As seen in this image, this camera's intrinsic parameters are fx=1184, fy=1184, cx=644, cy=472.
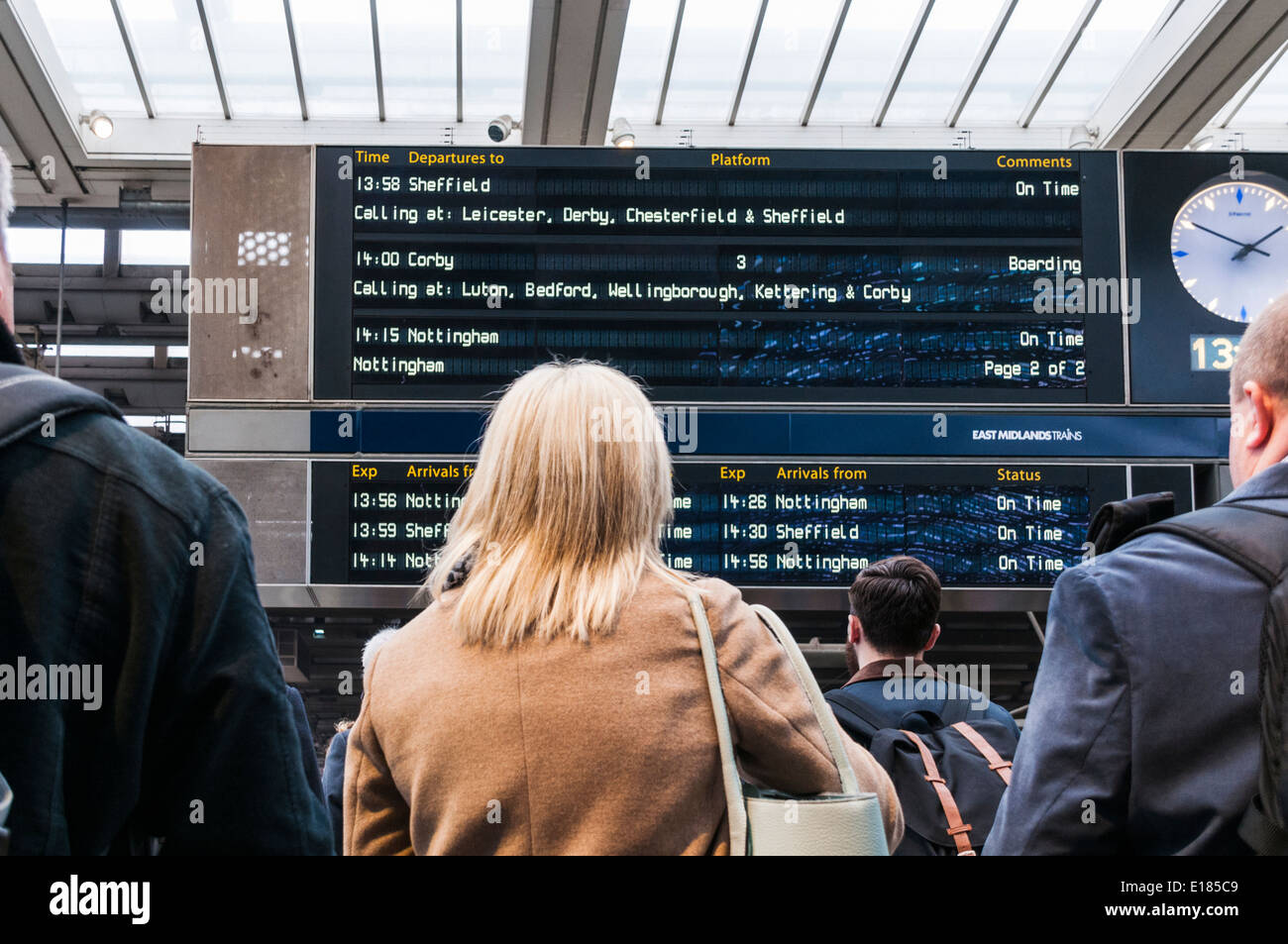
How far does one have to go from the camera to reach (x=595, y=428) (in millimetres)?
1930

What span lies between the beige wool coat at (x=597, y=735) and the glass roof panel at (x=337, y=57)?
762 cm

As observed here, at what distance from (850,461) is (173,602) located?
471 centimetres

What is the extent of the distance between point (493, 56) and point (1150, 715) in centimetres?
794

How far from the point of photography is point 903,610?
346 cm

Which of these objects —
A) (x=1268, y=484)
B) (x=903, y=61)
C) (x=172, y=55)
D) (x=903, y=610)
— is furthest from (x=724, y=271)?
(x=172, y=55)

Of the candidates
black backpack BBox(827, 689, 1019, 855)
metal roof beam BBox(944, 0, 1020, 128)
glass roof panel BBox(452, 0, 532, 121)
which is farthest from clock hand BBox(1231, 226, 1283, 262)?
glass roof panel BBox(452, 0, 532, 121)

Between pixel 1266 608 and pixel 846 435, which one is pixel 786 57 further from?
pixel 1266 608

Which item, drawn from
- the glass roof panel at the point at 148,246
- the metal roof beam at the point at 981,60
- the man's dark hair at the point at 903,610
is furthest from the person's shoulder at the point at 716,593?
the glass roof panel at the point at 148,246

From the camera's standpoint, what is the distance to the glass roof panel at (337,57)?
→ 8.36 meters

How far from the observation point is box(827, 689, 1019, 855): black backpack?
2.99 meters

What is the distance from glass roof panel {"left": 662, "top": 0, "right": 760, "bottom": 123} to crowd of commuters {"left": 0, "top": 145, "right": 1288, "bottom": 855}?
6987 millimetres

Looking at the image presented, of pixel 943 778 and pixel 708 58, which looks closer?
pixel 943 778

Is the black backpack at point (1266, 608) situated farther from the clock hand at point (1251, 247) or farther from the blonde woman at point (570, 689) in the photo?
the clock hand at point (1251, 247)
